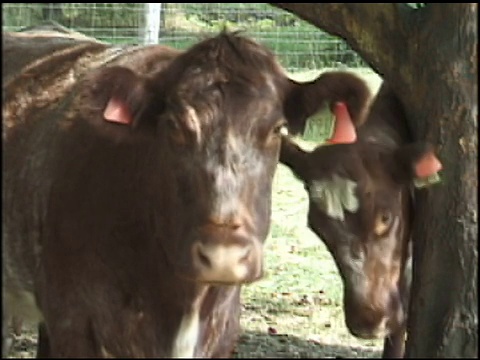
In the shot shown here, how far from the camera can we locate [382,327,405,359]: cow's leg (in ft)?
19.0

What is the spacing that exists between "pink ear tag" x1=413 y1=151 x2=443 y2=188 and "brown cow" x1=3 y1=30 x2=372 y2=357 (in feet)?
1.94

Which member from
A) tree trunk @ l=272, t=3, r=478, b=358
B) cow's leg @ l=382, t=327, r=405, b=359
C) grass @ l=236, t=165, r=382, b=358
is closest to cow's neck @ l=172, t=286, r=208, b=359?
tree trunk @ l=272, t=3, r=478, b=358

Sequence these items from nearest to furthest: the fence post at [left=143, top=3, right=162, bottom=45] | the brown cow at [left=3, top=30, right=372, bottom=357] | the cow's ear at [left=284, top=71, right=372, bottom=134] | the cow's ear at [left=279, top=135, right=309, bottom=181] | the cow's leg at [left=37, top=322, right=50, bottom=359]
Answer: the brown cow at [left=3, top=30, right=372, bottom=357], the cow's ear at [left=284, top=71, right=372, bottom=134], the cow's leg at [left=37, top=322, right=50, bottom=359], the cow's ear at [left=279, top=135, right=309, bottom=181], the fence post at [left=143, top=3, right=162, bottom=45]

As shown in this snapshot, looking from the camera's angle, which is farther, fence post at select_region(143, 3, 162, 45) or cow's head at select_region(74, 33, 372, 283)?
fence post at select_region(143, 3, 162, 45)

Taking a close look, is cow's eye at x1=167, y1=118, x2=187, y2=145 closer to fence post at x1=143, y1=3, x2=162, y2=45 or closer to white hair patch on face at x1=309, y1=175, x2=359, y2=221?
white hair patch on face at x1=309, y1=175, x2=359, y2=221

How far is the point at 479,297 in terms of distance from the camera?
4.61m

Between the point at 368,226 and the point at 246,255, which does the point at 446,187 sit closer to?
the point at 368,226

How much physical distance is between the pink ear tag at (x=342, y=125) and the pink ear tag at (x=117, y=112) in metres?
0.79

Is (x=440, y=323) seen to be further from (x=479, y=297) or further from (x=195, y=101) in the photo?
(x=195, y=101)

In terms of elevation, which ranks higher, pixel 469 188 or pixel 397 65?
pixel 397 65

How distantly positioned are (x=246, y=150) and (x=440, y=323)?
1.27 meters

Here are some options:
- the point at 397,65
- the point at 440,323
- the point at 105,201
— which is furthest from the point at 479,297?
the point at 105,201

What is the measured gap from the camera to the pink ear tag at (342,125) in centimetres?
440

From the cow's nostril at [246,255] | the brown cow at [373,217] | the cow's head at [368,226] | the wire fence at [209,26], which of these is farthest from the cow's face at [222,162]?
the wire fence at [209,26]
